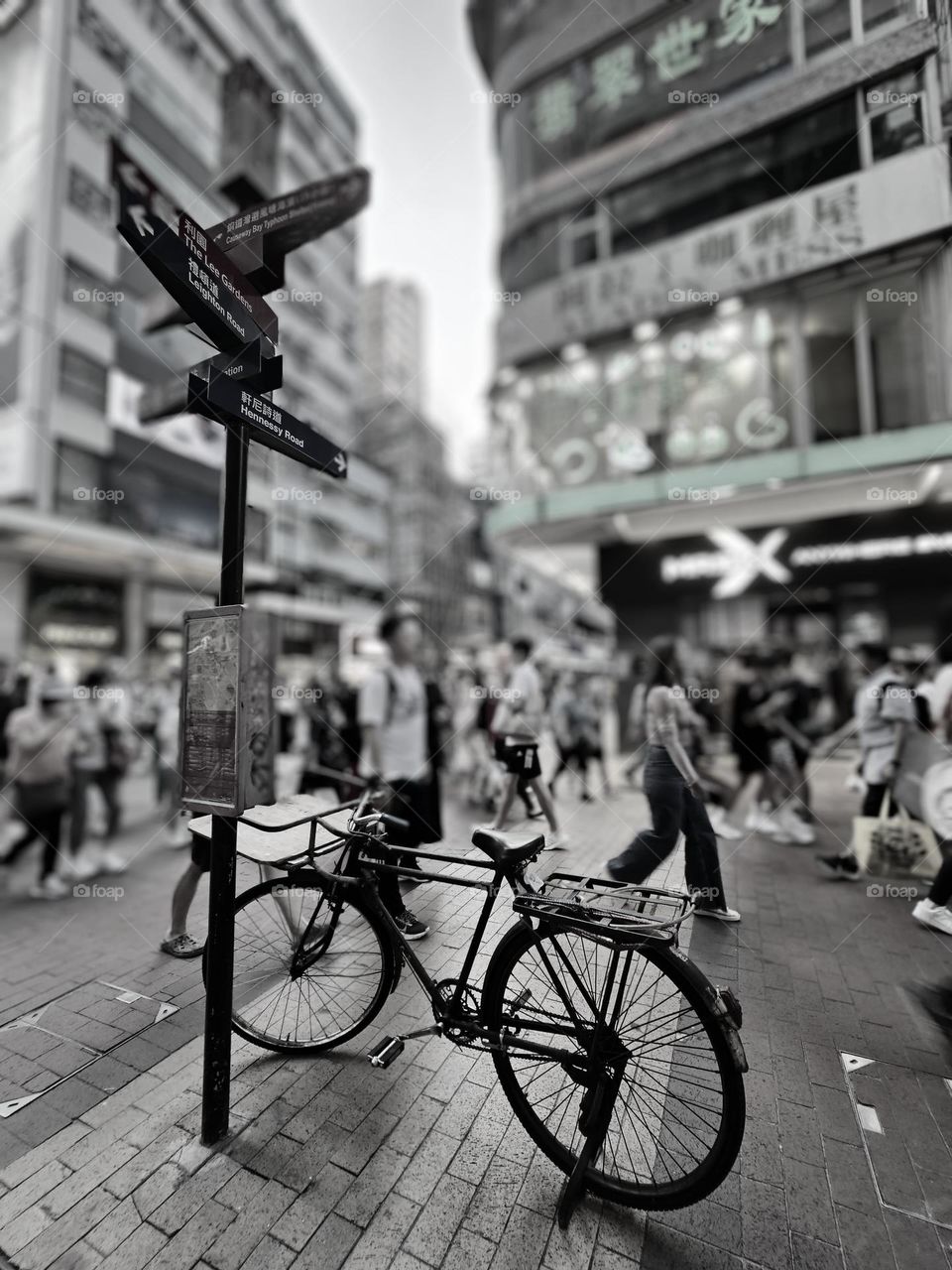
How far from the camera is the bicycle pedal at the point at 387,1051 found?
90.0 inches

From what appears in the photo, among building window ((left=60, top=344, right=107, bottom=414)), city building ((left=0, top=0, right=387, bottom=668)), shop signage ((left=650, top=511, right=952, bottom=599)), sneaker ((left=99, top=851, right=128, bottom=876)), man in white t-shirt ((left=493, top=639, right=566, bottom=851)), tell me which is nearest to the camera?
man in white t-shirt ((left=493, top=639, right=566, bottom=851))

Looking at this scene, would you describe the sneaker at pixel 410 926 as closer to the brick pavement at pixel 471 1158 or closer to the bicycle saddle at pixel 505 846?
the brick pavement at pixel 471 1158

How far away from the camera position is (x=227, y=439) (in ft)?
8.30

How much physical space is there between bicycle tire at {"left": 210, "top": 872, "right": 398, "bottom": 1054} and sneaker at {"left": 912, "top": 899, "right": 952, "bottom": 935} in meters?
2.43

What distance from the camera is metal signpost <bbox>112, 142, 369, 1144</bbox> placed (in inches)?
87.2

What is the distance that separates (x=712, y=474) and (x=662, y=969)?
8038mm

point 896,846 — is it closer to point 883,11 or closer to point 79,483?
point 883,11

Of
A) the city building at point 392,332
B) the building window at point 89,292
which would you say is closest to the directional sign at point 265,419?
the building window at point 89,292

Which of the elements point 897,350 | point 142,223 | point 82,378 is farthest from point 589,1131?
point 82,378

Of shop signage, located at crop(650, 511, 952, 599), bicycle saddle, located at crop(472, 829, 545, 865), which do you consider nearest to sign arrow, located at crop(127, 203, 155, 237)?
bicycle saddle, located at crop(472, 829, 545, 865)

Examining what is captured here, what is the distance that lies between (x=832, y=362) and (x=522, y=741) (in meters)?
4.51

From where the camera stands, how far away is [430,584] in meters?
52.9

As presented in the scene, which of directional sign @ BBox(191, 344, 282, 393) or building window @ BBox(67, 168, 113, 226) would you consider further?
building window @ BBox(67, 168, 113, 226)

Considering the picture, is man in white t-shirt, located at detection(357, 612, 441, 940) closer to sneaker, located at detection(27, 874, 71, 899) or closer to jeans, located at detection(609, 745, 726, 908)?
jeans, located at detection(609, 745, 726, 908)
